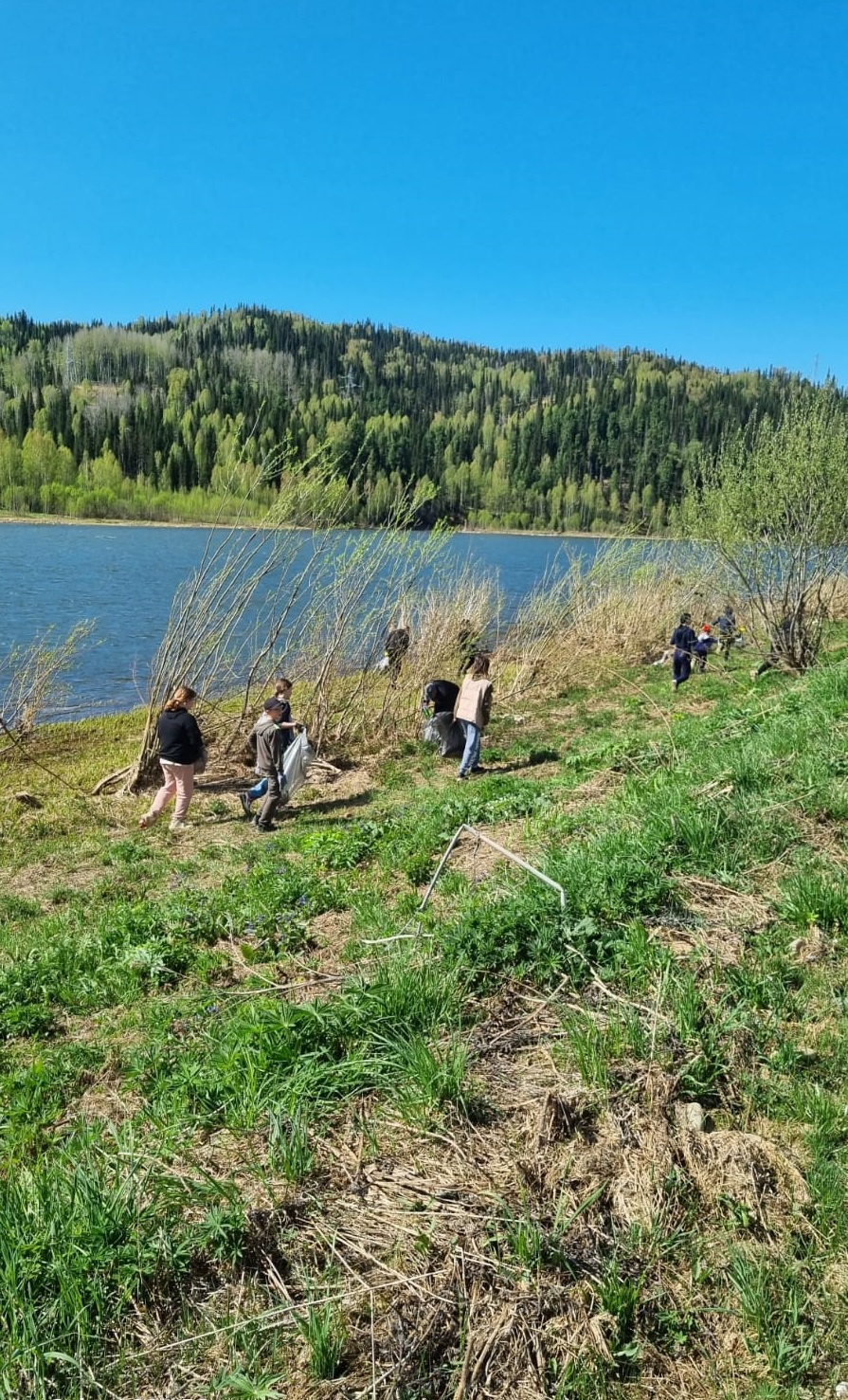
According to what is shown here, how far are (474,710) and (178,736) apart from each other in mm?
3749

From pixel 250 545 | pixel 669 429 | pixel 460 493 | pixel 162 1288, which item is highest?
pixel 669 429

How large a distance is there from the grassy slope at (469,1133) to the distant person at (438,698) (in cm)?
664

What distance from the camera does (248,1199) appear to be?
254 cm

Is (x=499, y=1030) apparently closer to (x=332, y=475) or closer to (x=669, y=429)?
(x=332, y=475)

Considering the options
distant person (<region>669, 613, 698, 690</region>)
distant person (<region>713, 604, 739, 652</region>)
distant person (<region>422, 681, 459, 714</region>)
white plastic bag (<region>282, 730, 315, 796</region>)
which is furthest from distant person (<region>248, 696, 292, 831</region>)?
distant person (<region>713, 604, 739, 652</region>)

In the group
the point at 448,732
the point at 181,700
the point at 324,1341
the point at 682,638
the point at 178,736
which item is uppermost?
the point at 682,638

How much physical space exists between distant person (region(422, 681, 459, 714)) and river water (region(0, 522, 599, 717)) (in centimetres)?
252

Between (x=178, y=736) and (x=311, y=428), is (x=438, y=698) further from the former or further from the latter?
(x=311, y=428)

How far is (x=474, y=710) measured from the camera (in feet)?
34.9

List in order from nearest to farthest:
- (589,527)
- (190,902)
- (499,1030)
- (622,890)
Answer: (499,1030) < (622,890) < (190,902) < (589,527)

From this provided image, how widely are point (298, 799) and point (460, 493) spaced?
122 meters

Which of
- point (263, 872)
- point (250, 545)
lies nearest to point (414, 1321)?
point (263, 872)

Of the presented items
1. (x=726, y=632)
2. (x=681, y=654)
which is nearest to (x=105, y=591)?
(x=726, y=632)

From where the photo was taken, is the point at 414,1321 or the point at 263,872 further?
the point at 263,872
